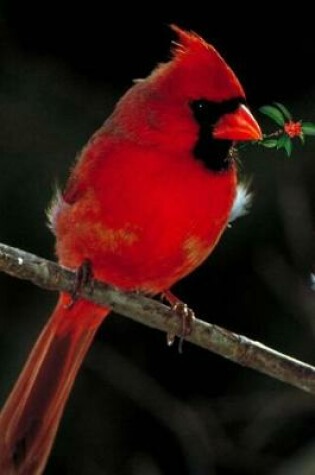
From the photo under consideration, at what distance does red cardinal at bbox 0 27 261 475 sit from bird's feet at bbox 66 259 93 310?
17 mm

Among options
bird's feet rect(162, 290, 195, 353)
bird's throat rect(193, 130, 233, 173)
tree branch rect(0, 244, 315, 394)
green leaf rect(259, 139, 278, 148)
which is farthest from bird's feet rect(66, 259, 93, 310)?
green leaf rect(259, 139, 278, 148)

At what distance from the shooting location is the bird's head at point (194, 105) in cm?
150

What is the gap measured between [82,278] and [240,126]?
358 mm

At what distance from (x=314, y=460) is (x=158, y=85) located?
89cm

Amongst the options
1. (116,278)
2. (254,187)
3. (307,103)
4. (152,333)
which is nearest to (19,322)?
(152,333)

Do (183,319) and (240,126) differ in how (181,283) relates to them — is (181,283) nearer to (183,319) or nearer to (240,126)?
(183,319)

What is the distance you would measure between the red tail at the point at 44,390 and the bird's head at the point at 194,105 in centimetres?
36

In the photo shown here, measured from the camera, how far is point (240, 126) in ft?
4.88

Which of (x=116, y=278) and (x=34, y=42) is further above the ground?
(x=34, y=42)

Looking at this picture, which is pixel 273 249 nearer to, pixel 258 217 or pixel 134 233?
pixel 258 217

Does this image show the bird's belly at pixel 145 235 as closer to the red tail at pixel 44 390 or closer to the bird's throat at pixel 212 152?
the bird's throat at pixel 212 152

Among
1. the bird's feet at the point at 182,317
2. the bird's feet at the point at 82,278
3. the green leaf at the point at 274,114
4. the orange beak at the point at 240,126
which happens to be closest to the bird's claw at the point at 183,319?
the bird's feet at the point at 182,317

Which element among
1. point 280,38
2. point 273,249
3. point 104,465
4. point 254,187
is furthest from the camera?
point 104,465

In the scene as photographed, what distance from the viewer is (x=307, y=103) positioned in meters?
1.66
